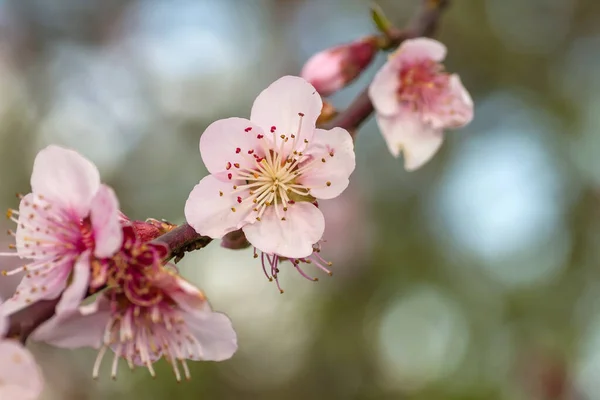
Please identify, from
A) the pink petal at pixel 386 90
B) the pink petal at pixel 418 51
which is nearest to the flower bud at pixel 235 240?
the pink petal at pixel 386 90

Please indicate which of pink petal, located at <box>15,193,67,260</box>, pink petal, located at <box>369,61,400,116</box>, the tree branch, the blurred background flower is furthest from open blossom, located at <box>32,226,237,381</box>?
the blurred background flower

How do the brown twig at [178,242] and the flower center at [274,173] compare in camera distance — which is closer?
the brown twig at [178,242]

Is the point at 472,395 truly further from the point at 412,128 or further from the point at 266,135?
the point at 266,135

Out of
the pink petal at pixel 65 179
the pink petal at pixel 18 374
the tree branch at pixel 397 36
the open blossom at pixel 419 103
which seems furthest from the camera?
the open blossom at pixel 419 103

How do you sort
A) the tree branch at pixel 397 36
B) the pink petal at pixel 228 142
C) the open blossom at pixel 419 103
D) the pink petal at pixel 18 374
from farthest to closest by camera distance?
the open blossom at pixel 419 103 → the tree branch at pixel 397 36 → the pink petal at pixel 228 142 → the pink petal at pixel 18 374

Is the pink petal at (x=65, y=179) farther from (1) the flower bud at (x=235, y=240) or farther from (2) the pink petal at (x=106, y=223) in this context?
(1) the flower bud at (x=235, y=240)

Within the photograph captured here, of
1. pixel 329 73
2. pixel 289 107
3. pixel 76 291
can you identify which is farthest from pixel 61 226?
pixel 329 73

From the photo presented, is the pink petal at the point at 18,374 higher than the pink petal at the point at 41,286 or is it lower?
lower
